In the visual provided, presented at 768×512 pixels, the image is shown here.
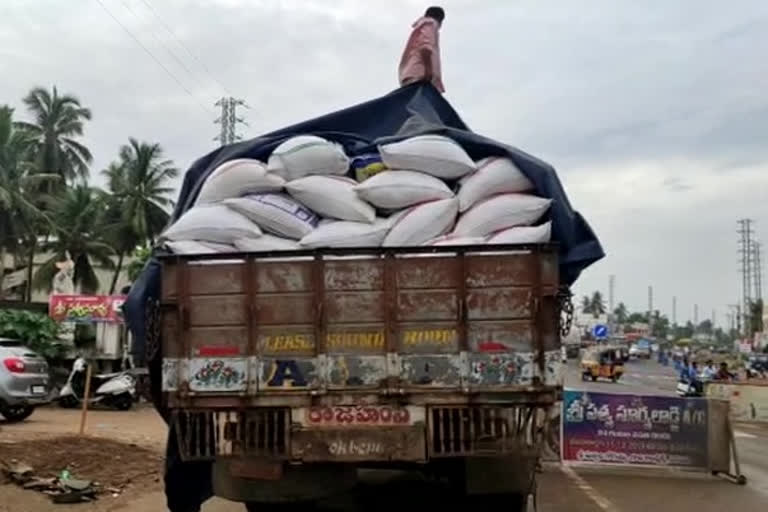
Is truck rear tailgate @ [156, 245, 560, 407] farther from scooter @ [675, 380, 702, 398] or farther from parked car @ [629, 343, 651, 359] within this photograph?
parked car @ [629, 343, 651, 359]

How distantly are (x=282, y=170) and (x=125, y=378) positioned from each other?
14.1 metres

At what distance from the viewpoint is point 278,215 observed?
5496 millimetres

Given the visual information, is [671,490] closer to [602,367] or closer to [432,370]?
[432,370]

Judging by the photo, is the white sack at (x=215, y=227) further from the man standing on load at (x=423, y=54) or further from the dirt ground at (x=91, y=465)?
the dirt ground at (x=91, y=465)

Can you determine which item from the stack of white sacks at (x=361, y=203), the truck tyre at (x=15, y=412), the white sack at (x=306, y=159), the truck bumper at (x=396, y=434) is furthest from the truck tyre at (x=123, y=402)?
the truck bumper at (x=396, y=434)

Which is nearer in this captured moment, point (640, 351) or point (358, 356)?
point (358, 356)

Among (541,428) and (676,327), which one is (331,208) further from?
(676,327)

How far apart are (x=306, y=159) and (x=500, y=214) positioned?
1.25 meters

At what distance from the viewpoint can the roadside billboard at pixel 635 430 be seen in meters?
10.9

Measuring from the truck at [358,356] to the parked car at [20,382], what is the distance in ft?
34.9

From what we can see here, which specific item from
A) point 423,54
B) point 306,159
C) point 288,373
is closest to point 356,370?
point 288,373

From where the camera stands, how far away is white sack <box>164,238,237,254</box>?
540cm

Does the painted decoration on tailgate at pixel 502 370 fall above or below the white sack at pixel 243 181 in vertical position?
below

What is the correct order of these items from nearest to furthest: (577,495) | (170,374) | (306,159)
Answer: (170,374) < (306,159) < (577,495)
